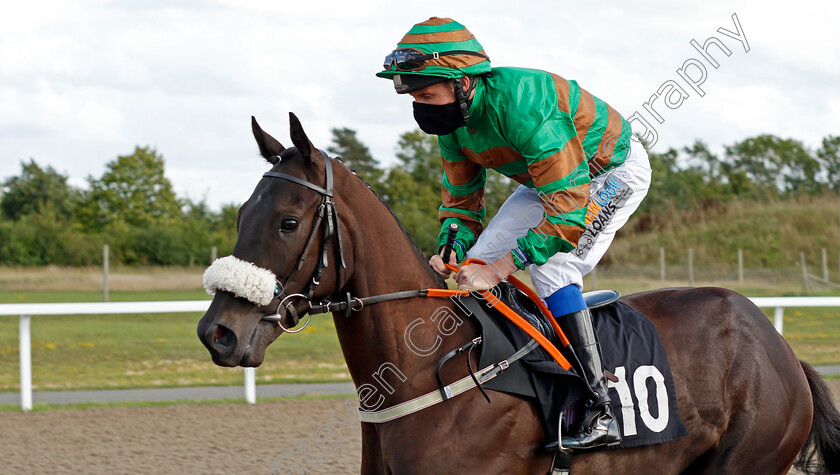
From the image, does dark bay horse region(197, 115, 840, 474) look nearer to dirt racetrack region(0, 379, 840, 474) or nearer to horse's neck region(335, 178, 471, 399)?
horse's neck region(335, 178, 471, 399)

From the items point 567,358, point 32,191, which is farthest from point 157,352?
point 32,191

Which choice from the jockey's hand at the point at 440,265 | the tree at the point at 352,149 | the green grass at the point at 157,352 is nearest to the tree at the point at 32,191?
the tree at the point at 352,149

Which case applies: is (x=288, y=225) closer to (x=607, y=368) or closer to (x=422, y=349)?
(x=422, y=349)

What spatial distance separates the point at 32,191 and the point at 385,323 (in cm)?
4266

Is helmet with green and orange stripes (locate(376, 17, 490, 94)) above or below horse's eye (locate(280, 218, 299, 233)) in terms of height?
above

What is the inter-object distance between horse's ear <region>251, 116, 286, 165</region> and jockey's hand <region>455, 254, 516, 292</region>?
744 millimetres

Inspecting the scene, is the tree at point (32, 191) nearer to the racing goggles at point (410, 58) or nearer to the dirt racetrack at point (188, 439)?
the dirt racetrack at point (188, 439)

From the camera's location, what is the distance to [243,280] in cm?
224

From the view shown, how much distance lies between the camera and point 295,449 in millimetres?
5660

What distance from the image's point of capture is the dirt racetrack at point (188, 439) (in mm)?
5219

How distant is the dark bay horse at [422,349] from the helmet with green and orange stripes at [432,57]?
39cm

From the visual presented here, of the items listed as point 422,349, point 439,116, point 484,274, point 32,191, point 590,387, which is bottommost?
point 590,387

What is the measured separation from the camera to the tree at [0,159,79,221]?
1569 inches

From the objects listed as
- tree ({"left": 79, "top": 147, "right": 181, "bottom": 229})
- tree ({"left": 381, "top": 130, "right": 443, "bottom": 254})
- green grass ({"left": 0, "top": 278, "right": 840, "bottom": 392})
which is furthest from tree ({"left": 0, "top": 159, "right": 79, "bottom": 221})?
green grass ({"left": 0, "top": 278, "right": 840, "bottom": 392})
